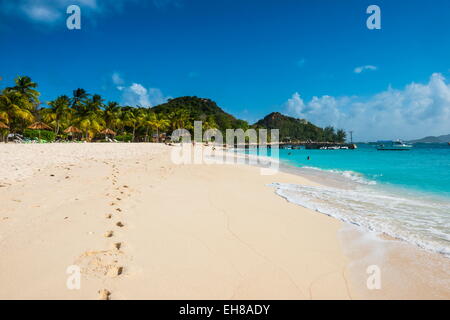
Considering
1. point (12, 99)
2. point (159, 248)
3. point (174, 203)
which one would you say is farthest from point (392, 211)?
point (12, 99)

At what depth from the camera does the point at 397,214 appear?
245 inches

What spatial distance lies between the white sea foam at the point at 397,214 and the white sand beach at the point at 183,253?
542 mm

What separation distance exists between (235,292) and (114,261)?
1482 millimetres

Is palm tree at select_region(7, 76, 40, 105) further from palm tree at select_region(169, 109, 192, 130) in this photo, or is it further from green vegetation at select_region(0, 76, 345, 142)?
palm tree at select_region(169, 109, 192, 130)

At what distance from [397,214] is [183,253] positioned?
5.91 metres

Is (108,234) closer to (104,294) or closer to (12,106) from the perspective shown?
(104,294)

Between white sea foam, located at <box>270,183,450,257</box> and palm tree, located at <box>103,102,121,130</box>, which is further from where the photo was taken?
palm tree, located at <box>103,102,121,130</box>

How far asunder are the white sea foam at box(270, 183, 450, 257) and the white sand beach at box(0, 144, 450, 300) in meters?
0.54

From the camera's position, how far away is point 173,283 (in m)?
2.59

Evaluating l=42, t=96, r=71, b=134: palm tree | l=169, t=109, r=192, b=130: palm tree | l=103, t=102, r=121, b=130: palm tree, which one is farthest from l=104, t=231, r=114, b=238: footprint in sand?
l=169, t=109, r=192, b=130: palm tree

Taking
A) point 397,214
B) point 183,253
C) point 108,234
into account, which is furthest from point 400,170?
point 108,234

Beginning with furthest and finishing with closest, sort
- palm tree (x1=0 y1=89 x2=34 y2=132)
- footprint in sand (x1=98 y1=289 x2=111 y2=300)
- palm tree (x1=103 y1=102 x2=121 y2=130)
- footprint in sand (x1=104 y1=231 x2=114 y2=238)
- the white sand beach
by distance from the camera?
1. palm tree (x1=103 y1=102 x2=121 y2=130)
2. palm tree (x1=0 y1=89 x2=34 y2=132)
3. footprint in sand (x1=104 y1=231 x2=114 y2=238)
4. the white sand beach
5. footprint in sand (x1=98 y1=289 x2=111 y2=300)

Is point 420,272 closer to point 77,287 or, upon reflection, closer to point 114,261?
point 114,261

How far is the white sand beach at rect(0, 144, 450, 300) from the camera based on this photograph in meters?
2.52
